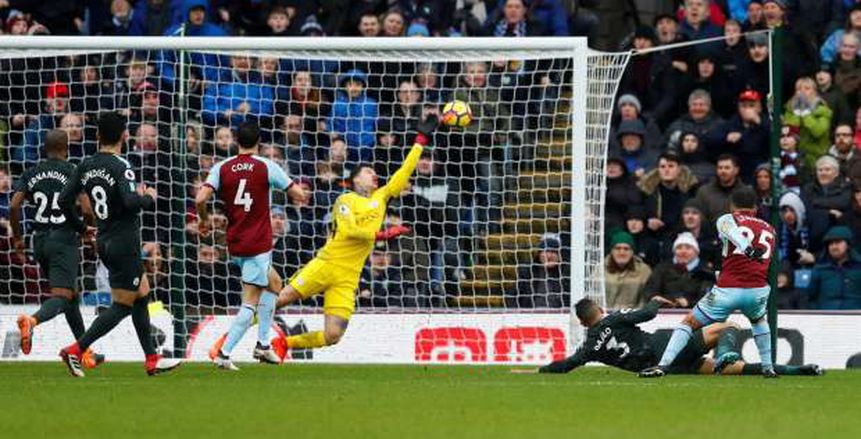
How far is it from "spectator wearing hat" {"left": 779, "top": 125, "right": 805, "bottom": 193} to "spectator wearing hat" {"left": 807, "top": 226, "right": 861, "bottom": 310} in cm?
105

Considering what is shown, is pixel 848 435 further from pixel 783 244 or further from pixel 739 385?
pixel 783 244

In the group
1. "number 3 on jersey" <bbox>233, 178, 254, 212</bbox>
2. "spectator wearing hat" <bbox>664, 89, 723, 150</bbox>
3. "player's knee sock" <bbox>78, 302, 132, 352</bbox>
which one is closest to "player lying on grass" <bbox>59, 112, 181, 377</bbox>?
"player's knee sock" <bbox>78, 302, 132, 352</bbox>

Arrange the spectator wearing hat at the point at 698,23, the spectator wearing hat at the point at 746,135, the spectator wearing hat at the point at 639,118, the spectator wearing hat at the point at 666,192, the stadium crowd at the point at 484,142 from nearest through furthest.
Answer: the stadium crowd at the point at 484,142
the spectator wearing hat at the point at 666,192
the spectator wearing hat at the point at 746,135
the spectator wearing hat at the point at 639,118
the spectator wearing hat at the point at 698,23

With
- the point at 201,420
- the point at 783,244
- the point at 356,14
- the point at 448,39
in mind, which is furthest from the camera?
the point at 356,14

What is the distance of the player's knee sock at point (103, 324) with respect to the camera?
14859 mm

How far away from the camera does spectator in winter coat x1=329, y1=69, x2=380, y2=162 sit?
19.9 m

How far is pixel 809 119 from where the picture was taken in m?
21.2

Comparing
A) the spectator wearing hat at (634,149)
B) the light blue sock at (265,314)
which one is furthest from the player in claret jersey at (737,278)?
the spectator wearing hat at (634,149)

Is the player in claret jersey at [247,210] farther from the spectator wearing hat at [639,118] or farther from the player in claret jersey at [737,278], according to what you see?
the spectator wearing hat at [639,118]

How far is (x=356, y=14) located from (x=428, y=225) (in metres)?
3.72

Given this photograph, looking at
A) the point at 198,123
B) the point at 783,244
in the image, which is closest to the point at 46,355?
the point at 198,123

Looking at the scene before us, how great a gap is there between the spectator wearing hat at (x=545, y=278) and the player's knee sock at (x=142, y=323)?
5.17 meters

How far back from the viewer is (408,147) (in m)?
20.5

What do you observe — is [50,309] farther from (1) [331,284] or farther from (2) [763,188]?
(2) [763,188]
